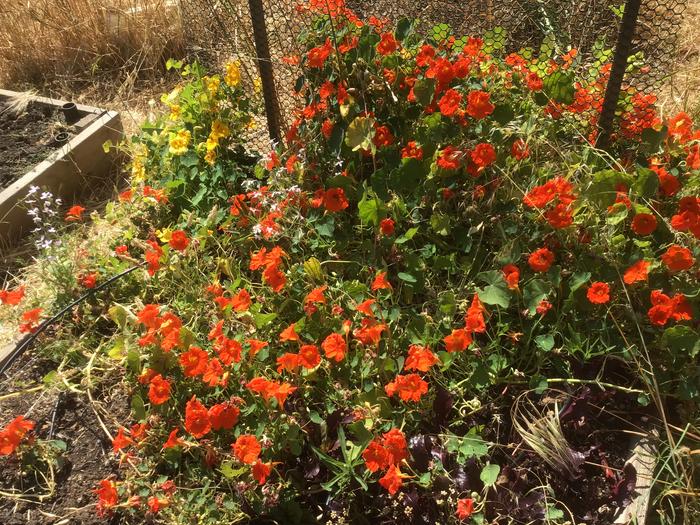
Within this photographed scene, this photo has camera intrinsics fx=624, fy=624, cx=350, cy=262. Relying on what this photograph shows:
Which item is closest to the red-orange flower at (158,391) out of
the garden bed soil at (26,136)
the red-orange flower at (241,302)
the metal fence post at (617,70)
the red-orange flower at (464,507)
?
the red-orange flower at (241,302)

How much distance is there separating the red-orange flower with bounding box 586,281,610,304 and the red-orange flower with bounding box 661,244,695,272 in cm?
19

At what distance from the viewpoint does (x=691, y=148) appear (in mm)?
2256

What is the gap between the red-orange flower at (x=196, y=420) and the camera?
6.17 ft

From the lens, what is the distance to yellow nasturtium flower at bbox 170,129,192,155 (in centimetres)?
287

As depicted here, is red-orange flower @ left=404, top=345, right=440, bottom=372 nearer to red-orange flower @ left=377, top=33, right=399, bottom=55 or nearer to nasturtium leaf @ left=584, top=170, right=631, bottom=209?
nasturtium leaf @ left=584, top=170, right=631, bottom=209

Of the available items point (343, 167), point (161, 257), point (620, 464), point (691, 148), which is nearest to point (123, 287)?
point (161, 257)

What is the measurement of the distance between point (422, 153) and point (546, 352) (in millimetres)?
848

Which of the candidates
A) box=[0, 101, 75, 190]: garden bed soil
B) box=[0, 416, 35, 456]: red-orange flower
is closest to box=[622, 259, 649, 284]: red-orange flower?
box=[0, 416, 35, 456]: red-orange flower

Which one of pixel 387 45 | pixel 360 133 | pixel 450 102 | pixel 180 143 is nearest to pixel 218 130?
pixel 180 143

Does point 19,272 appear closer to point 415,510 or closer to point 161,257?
point 161,257

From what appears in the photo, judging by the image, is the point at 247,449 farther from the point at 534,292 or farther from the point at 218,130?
the point at 218,130

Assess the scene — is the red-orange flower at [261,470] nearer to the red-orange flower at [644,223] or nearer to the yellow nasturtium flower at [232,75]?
the red-orange flower at [644,223]

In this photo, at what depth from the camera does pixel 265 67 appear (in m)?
2.79

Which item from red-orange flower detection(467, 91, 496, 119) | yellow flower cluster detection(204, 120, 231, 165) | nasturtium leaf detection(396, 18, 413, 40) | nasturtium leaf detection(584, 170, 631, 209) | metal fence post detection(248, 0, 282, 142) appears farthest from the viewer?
yellow flower cluster detection(204, 120, 231, 165)
